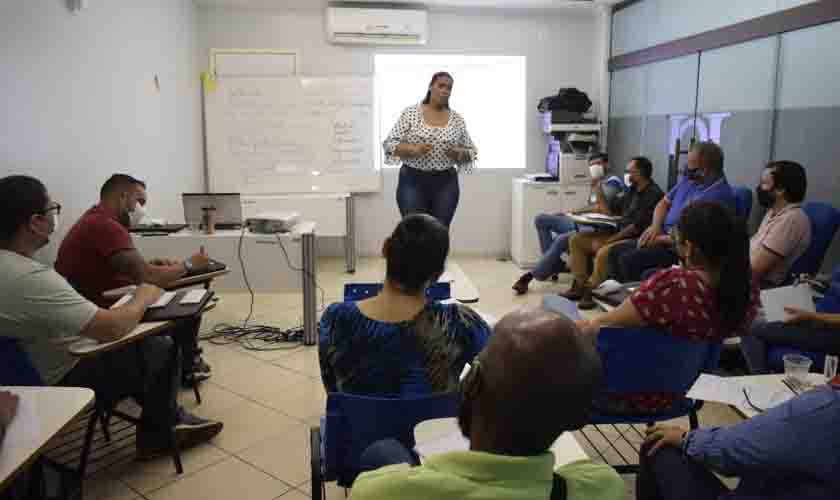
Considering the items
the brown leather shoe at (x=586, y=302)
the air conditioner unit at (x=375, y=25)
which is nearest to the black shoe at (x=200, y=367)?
the brown leather shoe at (x=586, y=302)

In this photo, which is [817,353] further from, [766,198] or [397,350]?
[397,350]

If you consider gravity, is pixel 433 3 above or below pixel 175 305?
above

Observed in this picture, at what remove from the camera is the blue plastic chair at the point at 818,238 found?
137 inches

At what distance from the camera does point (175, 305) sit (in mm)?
2588

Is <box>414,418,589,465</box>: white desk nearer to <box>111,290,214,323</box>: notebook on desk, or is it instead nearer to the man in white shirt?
<box>111,290,214,323</box>: notebook on desk

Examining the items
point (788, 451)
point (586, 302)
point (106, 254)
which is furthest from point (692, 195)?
point (106, 254)

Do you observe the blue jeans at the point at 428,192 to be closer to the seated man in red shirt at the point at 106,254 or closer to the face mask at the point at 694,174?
the face mask at the point at 694,174

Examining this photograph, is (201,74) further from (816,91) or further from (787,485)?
(787,485)

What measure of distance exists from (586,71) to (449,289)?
16.8ft

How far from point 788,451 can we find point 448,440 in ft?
2.25

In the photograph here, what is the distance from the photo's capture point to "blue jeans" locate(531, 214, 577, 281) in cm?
537

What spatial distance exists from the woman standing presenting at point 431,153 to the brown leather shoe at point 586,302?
4.69 ft

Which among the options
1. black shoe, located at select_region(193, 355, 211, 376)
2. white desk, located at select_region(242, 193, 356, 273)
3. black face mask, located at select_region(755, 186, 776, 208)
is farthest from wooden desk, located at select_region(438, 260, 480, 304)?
white desk, located at select_region(242, 193, 356, 273)

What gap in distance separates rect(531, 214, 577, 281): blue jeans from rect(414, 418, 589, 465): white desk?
4.08 meters
